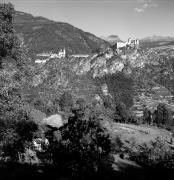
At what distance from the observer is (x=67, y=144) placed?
782 inches

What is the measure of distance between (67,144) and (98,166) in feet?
7.68

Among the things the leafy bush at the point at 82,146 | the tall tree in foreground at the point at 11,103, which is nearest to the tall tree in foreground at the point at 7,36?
the tall tree in foreground at the point at 11,103

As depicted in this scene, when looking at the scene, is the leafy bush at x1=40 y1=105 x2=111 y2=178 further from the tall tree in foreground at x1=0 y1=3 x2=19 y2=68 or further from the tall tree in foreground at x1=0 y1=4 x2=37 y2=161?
the tall tree in foreground at x1=0 y1=3 x2=19 y2=68

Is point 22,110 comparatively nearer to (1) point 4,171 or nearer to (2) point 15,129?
(2) point 15,129

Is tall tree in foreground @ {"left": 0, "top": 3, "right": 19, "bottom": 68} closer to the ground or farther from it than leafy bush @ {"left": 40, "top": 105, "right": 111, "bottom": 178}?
farther from it

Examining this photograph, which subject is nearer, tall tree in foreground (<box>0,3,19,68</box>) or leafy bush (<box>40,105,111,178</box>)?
leafy bush (<box>40,105,111,178</box>)

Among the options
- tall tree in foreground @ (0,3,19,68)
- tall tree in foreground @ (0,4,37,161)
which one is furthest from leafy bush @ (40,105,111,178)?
tall tree in foreground @ (0,3,19,68)

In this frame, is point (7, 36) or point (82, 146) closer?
point (82, 146)

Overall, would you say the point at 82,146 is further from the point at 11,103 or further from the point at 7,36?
the point at 7,36

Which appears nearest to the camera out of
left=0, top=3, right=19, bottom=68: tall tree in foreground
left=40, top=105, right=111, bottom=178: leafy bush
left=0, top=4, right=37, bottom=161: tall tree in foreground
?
left=40, top=105, right=111, bottom=178: leafy bush

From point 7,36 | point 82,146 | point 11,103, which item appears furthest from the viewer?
point 7,36

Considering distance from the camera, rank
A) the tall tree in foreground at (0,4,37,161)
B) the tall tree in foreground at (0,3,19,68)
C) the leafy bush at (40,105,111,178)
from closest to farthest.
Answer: the leafy bush at (40,105,111,178) → the tall tree in foreground at (0,4,37,161) → the tall tree in foreground at (0,3,19,68)

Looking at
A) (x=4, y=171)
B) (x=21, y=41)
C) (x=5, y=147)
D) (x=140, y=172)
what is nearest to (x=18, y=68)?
(x=21, y=41)

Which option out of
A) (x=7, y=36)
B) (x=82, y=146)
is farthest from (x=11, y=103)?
(x=82, y=146)
